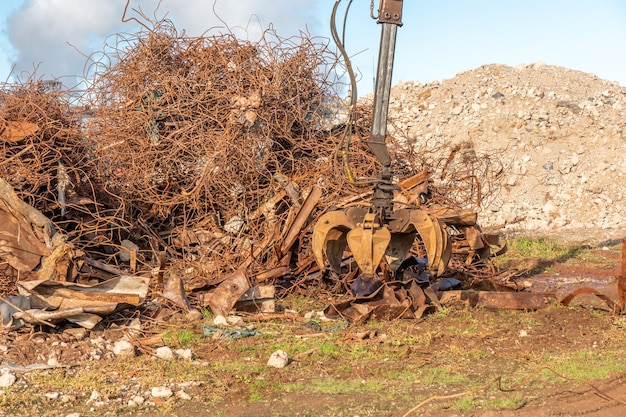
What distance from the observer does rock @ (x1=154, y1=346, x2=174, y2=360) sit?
5.43 meters

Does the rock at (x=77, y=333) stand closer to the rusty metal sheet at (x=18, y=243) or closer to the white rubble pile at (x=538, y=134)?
the rusty metal sheet at (x=18, y=243)

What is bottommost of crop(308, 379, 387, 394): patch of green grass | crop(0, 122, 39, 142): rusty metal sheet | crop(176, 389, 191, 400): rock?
crop(176, 389, 191, 400): rock

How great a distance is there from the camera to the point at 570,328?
643 cm

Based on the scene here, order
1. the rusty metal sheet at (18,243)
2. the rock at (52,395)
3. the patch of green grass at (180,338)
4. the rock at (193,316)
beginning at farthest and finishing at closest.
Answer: the rusty metal sheet at (18,243)
the rock at (193,316)
the patch of green grass at (180,338)
the rock at (52,395)

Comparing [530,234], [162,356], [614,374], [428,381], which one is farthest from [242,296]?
[530,234]

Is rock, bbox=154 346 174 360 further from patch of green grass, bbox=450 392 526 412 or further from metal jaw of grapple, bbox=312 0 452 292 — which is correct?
patch of green grass, bbox=450 392 526 412

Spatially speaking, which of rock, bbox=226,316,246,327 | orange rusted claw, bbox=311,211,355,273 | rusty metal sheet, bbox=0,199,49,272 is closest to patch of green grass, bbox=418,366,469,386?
orange rusted claw, bbox=311,211,355,273

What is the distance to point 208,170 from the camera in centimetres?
911

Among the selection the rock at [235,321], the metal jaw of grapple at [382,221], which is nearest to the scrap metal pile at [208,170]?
the rock at [235,321]

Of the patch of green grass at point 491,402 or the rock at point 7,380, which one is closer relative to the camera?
the patch of green grass at point 491,402

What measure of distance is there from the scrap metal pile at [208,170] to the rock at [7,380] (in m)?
2.55

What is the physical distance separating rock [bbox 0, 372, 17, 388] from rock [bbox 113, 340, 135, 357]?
859 mm

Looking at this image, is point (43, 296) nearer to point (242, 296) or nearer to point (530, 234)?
point (242, 296)

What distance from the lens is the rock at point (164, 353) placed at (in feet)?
17.8
